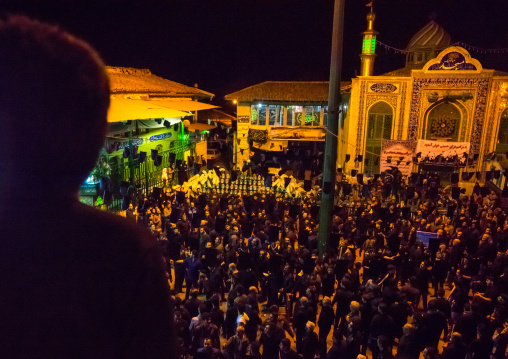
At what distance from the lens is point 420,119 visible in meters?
25.8

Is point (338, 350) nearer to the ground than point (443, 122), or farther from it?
nearer to the ground

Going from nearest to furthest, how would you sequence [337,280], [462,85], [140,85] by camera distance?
[337,280] < [462,85] < [140,85]

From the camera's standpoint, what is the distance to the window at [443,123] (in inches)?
1013

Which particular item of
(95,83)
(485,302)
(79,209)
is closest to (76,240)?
(79,209)

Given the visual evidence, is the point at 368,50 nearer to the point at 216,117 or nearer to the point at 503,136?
the point at 503,136

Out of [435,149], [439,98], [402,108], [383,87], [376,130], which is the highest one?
[383,87]

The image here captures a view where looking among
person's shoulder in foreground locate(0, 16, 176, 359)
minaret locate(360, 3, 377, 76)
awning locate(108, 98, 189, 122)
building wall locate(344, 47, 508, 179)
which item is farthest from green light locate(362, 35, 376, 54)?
person's shoulder in foreground locate(0, 16, 176, 359)

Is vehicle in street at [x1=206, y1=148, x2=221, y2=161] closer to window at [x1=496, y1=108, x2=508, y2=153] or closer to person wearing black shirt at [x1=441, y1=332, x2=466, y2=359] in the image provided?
window at [x1=496, y1=108, x2=508, y2=153]

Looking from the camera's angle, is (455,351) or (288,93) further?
(288,93)

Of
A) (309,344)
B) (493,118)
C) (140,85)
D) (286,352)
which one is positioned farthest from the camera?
(140,85)

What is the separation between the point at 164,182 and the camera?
816 inches

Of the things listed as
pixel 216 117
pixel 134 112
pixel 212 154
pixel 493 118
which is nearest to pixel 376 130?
pixel 493 118

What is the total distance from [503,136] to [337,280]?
20.6 meters

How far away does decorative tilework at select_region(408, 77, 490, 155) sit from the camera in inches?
971
